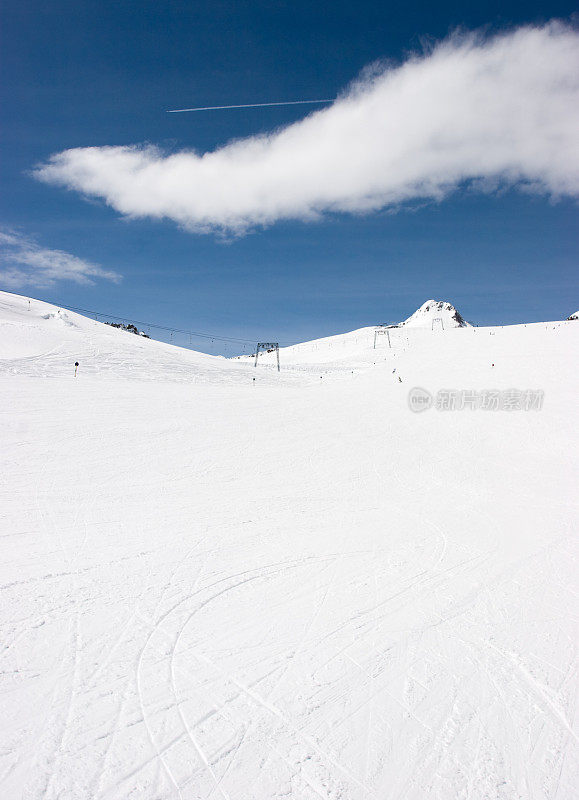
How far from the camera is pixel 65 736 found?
353cm

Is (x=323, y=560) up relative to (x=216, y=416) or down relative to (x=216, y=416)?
down

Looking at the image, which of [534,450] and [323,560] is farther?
[534,450]

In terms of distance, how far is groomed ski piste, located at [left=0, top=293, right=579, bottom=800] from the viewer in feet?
11.2

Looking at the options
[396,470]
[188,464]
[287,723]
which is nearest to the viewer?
[287,723]

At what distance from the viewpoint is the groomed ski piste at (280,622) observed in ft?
11.2

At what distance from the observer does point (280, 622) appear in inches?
211

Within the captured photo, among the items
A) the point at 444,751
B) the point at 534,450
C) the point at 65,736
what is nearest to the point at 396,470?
the point at 534,450

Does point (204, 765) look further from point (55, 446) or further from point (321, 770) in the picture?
point (55, 446)

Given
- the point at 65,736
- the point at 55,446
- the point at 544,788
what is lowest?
the point at 544,788

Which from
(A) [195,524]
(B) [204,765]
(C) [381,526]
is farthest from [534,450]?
(B) [204,765]

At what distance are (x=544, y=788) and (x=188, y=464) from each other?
11.2 metres

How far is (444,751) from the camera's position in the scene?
11.8 feet

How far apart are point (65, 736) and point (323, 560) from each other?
4568 mm

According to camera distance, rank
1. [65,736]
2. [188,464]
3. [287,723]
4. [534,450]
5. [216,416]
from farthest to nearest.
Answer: [216,416] → [534,450] → [188,464] → [287,723] → [65,736]
